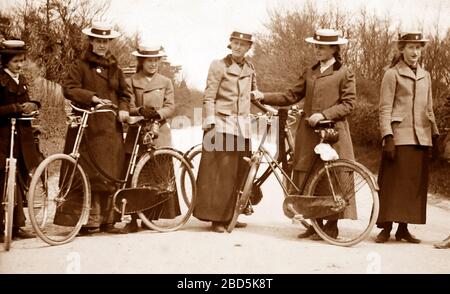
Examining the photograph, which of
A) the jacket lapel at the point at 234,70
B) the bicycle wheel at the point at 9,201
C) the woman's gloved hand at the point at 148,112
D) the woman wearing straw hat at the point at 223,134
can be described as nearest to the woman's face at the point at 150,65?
the woman's gloved hand at the point at 148,112

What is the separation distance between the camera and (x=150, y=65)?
24.0 feet

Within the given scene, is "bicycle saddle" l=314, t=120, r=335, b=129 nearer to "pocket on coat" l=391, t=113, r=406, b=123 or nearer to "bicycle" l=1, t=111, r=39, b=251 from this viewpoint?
"pocket on coat" l=391, t=113, r=406, b=123

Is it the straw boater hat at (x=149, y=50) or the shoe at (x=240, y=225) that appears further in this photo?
the shoe at (x=240, y=225)

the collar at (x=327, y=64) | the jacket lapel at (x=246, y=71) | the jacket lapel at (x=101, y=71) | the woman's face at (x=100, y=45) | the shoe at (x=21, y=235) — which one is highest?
the woman's face at (x=100, y=45)

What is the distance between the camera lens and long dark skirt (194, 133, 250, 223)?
7.15 metres

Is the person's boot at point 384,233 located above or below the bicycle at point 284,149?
below

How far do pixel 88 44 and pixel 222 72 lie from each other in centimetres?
148

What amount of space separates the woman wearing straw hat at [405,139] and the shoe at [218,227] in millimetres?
1680

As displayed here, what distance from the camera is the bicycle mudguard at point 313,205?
21.2 feet

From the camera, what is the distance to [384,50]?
11891 mm

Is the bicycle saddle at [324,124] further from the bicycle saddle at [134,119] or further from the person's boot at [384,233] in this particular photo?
the bicycle saddle at [134,119]

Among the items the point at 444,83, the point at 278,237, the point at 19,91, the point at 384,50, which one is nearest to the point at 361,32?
the point at 384,50

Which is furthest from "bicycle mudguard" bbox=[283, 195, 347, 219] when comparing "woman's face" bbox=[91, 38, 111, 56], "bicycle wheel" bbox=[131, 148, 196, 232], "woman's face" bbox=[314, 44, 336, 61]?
"woman's face" bbox=[91, 38, 111, 56]

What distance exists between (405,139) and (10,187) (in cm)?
396
